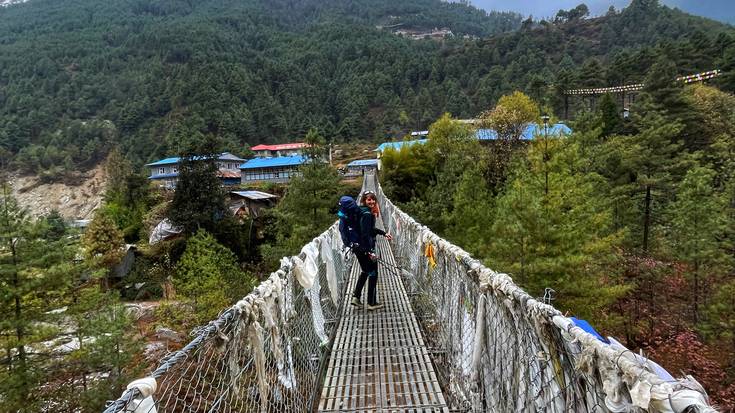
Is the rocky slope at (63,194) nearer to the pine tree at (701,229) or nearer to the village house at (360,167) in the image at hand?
the village house at (360,167)

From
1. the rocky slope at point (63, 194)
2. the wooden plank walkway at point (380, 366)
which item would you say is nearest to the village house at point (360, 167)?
the rocky slope at point (63, 194)

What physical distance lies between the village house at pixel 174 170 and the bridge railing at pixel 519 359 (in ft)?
107

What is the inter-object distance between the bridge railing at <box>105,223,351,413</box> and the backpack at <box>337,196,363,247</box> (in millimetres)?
327

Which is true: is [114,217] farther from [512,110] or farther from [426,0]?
[426,0]

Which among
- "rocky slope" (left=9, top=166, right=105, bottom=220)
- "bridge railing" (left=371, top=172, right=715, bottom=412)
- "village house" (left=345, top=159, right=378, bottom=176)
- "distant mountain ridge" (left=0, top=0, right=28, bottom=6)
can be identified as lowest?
"rocky slope" (left=9, top=166, right=105, bottom=220)

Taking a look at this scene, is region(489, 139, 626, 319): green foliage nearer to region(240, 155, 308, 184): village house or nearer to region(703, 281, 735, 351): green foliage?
region(703, 281, 735, 351): green foliage

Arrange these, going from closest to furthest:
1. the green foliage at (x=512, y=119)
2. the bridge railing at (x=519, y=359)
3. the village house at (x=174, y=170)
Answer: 1. the bridge railing at (x=519, y=359)
2. the green foliage at (x=512, y=119)
3. the village house at (x=174, y=170)

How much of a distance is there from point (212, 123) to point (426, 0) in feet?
451

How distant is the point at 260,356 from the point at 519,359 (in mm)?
1136

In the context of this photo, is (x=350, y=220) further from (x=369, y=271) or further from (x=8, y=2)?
(x=8, y=2)

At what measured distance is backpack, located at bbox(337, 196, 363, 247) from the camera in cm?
404

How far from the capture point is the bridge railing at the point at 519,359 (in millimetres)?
894

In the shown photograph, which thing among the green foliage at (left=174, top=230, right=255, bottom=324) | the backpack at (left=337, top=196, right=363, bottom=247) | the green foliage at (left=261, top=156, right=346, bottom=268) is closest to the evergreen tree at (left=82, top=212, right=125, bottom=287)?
the green foliage at (left=174, top=230, right=255, bottom=324)

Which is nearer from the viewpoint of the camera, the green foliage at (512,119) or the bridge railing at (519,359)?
the bridge railing at (519,359)
